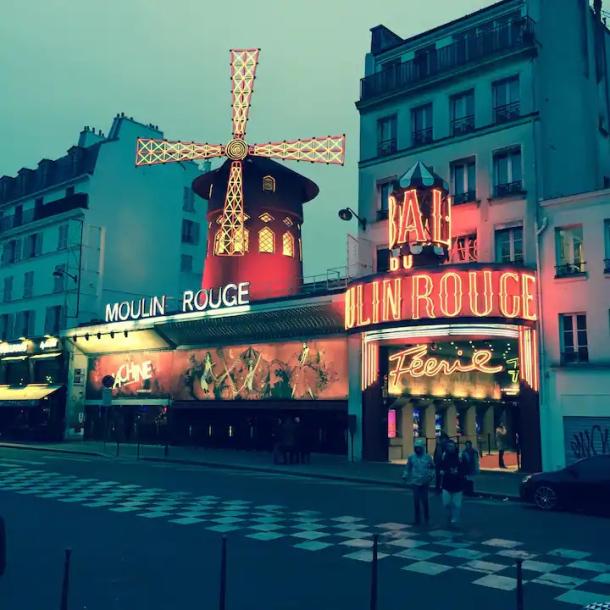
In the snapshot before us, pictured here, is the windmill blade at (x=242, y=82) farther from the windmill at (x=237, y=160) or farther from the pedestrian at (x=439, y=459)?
the pedestrian at (x=439, y=459)

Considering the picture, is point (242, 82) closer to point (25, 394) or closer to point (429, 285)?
point (429, 285)

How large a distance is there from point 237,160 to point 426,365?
14648 millimetres

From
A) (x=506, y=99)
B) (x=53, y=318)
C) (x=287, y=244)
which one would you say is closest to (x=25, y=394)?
(x=53, y=318)

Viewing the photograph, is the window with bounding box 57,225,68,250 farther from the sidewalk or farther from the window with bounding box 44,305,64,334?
the sidewalk

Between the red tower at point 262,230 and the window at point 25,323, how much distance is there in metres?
12.6

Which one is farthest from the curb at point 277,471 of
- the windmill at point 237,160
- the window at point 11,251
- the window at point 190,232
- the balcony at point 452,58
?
the window at point 190,232

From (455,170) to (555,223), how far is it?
4402 mm

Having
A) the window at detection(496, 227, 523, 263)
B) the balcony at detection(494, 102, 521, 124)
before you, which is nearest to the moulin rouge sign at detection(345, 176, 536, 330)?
the window at detection(496, 227, 523, 263)

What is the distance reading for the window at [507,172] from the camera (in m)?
22.3

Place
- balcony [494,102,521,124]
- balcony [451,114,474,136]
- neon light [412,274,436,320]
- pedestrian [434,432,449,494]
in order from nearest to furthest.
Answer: pedestrian [434,432,449,494] → neon light [412,274,436,320] → balcony [494,102,521,124] → balcony [451,114,474,136]

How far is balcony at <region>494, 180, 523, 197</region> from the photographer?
72.5 ft

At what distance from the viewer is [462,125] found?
24.2 metres

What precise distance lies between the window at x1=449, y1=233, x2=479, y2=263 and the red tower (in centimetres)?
918

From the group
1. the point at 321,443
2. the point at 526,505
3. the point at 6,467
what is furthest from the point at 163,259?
the point at 526,505
